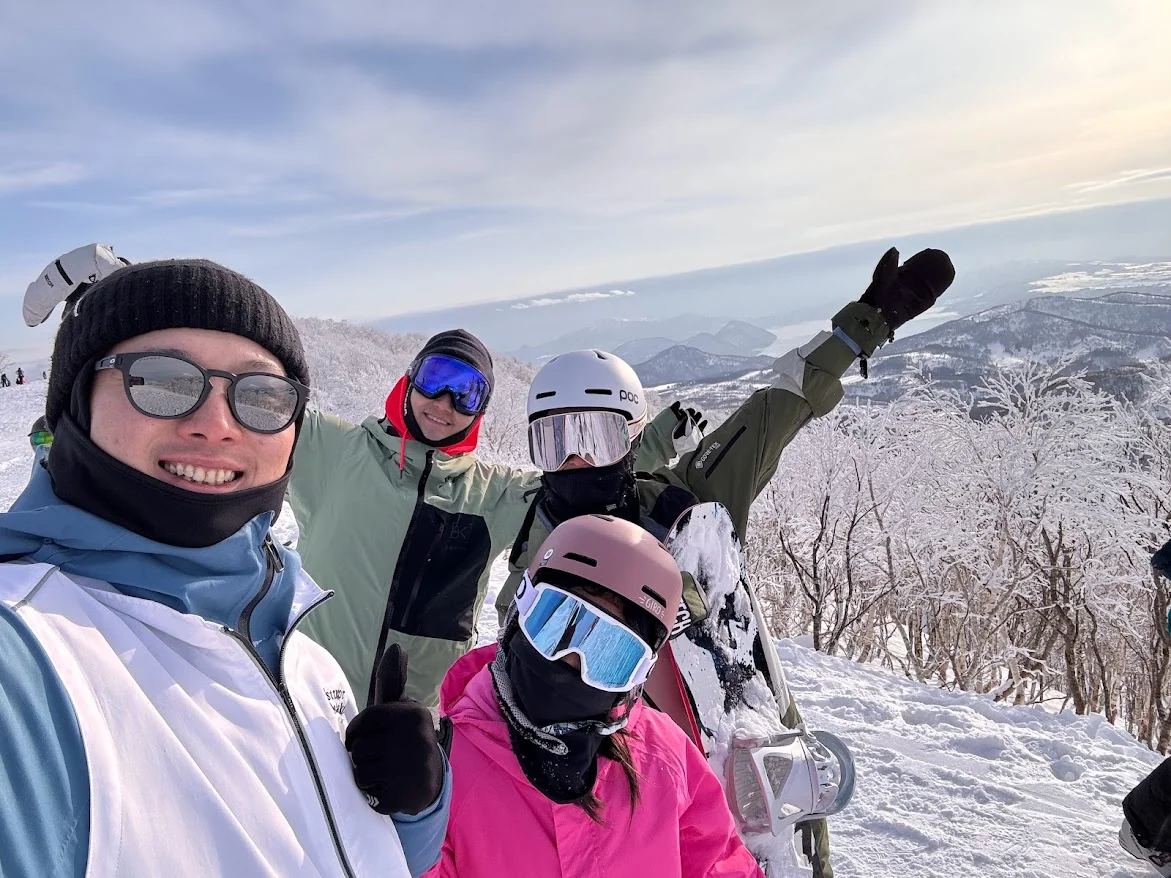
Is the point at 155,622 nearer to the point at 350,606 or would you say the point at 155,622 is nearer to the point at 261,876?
the point at 261,876

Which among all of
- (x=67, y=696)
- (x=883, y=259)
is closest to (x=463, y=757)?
(x=67, y=696)

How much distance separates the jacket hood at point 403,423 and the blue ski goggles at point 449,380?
9 cm

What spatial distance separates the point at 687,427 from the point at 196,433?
2174mm

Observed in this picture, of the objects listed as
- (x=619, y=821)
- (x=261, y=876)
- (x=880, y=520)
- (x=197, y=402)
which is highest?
(x=197, y=402)

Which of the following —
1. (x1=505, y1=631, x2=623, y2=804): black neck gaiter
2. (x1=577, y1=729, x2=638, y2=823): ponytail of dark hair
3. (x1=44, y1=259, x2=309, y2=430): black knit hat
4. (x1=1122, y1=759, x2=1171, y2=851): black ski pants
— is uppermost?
(x1=44, y1=259, x2=309, y2=430): black knit hat

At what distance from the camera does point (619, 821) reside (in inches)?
62.7

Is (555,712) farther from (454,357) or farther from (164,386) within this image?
(454,357)

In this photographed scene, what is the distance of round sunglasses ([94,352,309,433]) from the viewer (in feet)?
3.31

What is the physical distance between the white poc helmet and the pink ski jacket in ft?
4.19

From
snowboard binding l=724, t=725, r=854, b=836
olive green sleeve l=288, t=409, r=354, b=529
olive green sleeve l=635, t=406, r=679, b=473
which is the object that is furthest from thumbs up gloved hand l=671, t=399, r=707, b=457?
olive green sleeve l=288, t=409, r=354, b=529

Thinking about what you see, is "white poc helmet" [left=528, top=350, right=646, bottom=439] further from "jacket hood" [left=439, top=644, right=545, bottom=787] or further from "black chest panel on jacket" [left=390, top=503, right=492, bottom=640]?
"jacket hood" [left=439, top=644, right=545, bottom=787]

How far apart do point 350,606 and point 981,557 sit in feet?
58.9

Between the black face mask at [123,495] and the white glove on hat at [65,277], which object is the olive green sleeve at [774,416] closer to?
the black face mask at [123,495]

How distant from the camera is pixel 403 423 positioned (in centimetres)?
298
